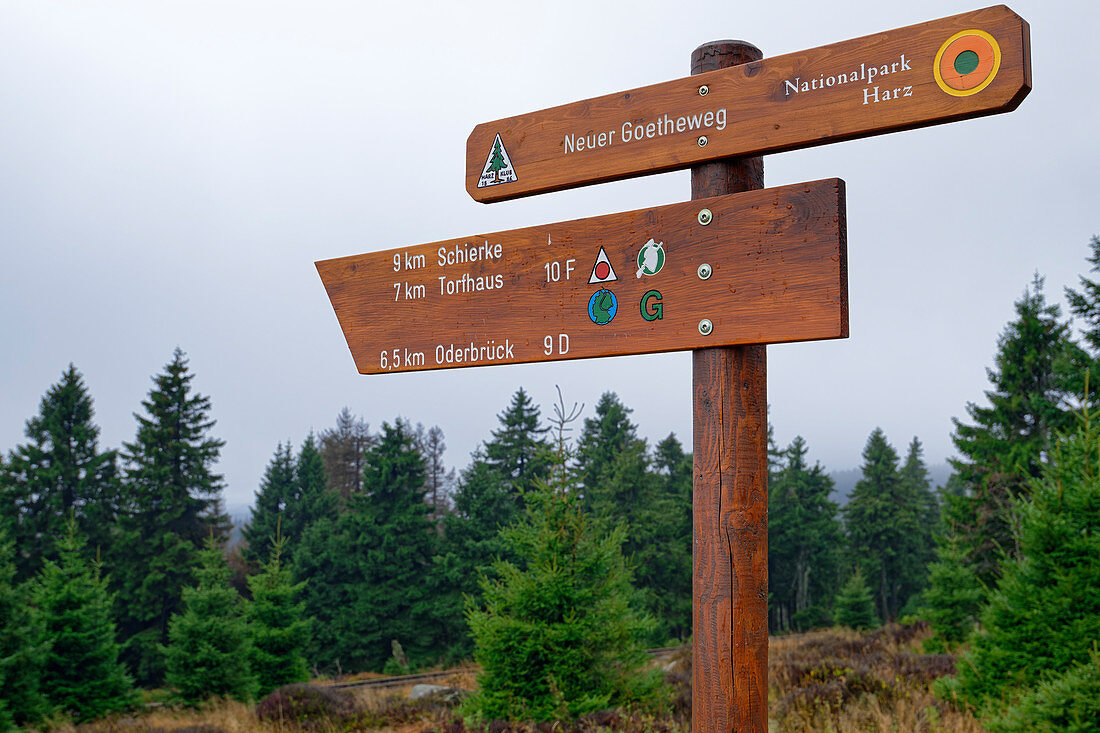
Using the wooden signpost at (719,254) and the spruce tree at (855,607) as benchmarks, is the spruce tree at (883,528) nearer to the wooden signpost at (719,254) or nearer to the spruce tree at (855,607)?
the spruce tree at (855,607)

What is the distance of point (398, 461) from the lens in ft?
124

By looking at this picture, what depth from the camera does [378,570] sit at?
3634 cm

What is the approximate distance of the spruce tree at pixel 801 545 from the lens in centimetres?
4725

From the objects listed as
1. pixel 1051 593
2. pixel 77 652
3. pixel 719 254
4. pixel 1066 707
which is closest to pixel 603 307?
pixel 719 254

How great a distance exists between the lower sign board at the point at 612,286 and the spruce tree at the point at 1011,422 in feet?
84.2

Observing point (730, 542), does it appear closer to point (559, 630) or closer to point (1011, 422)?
point (559, 630)

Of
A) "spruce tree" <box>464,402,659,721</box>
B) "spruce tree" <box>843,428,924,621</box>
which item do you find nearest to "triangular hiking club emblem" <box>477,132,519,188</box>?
"spruce tree" <box>464,402,659,721</box>

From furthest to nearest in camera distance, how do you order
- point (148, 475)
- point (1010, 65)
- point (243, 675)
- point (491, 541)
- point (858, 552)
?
point (858, 552) < point (491, 541) < point (148, 475) < point (243, 675) < point (1010, 65)

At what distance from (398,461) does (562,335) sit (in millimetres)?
35959

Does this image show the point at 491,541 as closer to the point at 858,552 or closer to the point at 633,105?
the point at 858,552

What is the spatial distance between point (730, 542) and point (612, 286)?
3.29 ft

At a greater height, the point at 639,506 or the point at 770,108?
the point at 770,108

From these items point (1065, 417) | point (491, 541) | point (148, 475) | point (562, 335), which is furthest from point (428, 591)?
point (562, 335)

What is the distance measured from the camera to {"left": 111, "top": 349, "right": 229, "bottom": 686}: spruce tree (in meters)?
32.1
